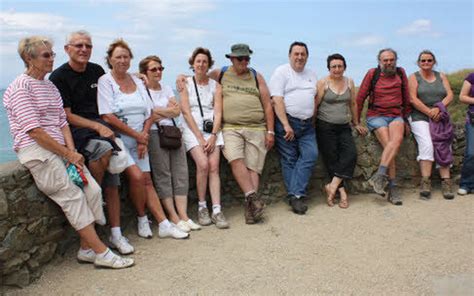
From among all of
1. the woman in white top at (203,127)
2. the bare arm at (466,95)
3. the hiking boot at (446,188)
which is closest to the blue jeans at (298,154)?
the woman in white top at (203,127)

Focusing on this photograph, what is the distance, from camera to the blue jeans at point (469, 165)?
6586mm

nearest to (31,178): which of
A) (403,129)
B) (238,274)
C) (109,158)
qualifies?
(109,158)

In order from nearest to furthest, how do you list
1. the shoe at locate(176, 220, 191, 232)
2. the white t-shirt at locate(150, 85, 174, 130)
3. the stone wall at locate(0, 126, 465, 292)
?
the stone wall at locate(0, 126, 465, 292) < the shoe at locate(176, 220, 191, 232) < the white t-shirt at locate(150, 85, 174, 130)

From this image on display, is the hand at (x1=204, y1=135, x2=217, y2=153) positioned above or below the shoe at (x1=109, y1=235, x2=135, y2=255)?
above

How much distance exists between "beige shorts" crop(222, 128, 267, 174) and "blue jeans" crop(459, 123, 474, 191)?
116 inches

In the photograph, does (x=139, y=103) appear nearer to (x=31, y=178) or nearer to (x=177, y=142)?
(x=177, y=142)

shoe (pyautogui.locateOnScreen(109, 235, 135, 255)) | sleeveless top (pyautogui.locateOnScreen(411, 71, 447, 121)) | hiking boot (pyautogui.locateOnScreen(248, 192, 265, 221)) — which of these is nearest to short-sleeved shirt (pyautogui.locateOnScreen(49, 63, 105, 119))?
shoe (pyautogui.locateOnScreen(109, 235, 135, 255))

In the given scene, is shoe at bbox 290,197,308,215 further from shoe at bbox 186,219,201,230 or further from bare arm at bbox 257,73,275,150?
shoe at bbox 186,219,201,230

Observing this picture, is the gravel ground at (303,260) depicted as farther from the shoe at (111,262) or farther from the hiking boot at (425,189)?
the hiking boot at (425,189)

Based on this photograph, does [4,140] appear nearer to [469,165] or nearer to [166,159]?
[166,159]

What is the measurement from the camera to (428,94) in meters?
6.61

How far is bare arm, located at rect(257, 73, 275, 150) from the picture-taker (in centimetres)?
607

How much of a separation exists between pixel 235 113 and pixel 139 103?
4.29 feet

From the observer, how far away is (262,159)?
19.6 feet
